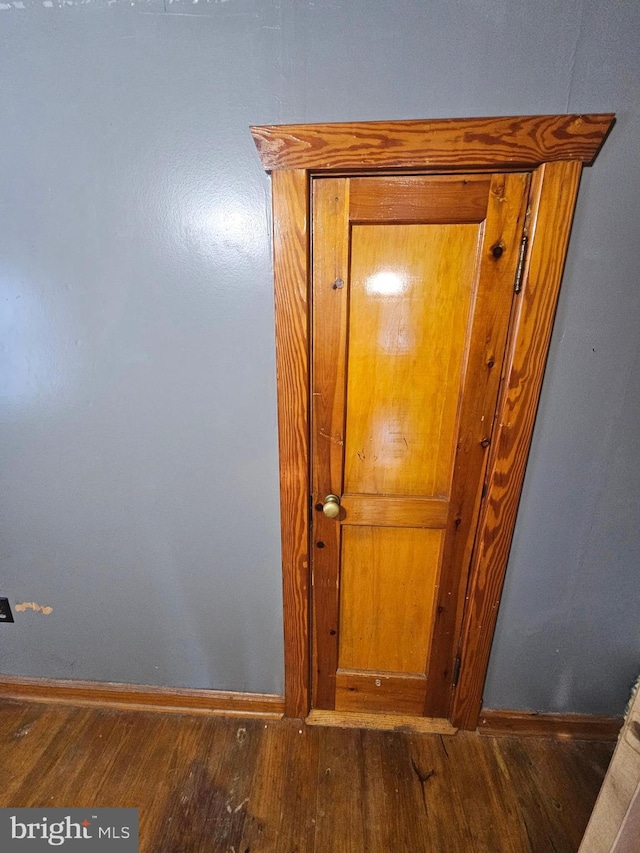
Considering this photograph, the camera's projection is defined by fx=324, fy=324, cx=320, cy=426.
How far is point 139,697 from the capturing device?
1.38m

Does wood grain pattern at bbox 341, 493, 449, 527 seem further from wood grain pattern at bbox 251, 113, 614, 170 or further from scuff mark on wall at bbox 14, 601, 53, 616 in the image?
scuff mark on wall at bbox 14, 601, 53, 616

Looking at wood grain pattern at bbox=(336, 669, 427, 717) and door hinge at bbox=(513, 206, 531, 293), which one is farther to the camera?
wood grain pattern at bbox=(336, 669, 427, 717)

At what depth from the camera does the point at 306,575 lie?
3.88 feet

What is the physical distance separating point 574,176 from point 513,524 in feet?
3.28

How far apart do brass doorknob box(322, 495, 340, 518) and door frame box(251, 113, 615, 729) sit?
71 mm

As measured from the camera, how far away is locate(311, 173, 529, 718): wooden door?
2.97 ft

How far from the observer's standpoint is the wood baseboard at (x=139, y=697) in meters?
1.35

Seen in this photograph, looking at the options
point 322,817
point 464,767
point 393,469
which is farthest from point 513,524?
point 322,817

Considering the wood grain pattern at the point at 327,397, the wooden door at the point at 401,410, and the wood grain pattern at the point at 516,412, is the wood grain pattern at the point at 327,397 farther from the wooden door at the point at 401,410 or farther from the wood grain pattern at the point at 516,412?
the wood grain pattern at the point at 516,412

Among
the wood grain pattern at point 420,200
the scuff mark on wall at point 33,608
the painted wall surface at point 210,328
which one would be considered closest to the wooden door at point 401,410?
the wood grain pattern at point 420,200

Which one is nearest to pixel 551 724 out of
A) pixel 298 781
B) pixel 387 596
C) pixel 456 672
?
pixel 456 672

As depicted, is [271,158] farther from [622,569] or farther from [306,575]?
[622,569]

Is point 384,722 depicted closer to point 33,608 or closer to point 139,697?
point 139,697

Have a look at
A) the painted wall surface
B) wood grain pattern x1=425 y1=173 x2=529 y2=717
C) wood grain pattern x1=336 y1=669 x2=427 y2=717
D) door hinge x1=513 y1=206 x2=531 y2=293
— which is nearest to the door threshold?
wood grain pattern x1=336 y1=669 x2=427 y2=717
